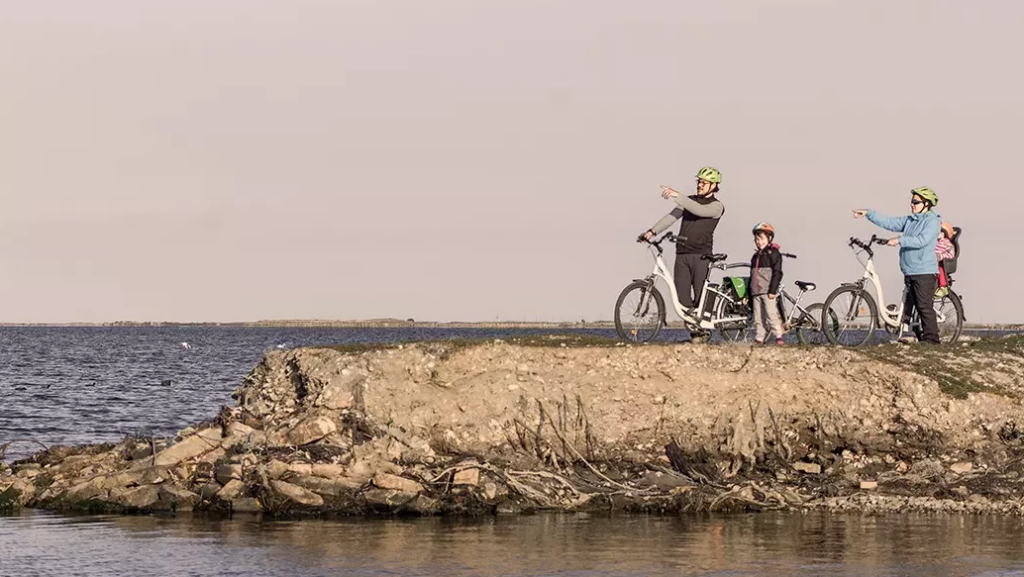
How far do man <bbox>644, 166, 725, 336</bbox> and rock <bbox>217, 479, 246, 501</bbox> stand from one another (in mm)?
7379

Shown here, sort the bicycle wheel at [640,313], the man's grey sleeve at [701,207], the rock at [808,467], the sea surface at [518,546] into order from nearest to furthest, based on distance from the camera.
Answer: the sea surface at [518,546] < the rock at [808,467] < the man's grey sleeve at [701,207] < the bicycle wheel at [640,313]

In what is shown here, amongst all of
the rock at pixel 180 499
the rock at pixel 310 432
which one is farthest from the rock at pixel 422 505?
the rock at pixel 180 499

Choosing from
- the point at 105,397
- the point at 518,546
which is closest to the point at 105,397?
the point at 105,397

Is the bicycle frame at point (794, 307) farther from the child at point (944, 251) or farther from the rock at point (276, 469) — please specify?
the rock at point (276, 469)

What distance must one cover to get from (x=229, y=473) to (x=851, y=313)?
10.2 m

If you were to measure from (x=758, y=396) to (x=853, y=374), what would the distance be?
1.45m

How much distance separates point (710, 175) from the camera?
21.7 meters

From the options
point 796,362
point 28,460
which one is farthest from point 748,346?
point 28,460

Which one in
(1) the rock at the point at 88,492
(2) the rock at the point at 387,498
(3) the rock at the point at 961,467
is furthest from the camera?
(3) the rock at the point at 961,467

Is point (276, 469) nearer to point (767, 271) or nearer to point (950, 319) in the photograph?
point (767, 271)

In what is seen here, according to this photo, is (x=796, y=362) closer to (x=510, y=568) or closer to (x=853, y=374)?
(x=853, y=374)

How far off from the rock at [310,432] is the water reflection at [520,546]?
203 cm

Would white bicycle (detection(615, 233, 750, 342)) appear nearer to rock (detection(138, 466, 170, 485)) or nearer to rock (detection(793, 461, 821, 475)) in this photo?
rock (detection(793, 461, 821, 475))

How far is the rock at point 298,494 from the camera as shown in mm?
18172
